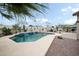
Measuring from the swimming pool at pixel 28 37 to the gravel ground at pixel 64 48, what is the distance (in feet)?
1.46

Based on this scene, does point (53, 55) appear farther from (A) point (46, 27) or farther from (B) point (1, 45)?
(B) point (1, 45)

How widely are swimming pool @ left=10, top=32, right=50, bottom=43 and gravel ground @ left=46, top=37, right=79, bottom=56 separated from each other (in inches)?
17.5

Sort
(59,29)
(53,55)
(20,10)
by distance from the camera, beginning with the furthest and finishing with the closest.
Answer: (59,29) → (53,55) → (20,10)

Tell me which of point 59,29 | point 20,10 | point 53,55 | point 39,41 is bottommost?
point 53,55

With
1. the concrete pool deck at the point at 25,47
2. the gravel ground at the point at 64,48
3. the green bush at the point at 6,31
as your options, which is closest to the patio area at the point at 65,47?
the gravel ground at the point at 64,48

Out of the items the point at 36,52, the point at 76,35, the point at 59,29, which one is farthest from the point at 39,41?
the point at 76,35

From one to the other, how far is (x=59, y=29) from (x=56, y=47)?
1.62ft

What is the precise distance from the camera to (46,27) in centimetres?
451

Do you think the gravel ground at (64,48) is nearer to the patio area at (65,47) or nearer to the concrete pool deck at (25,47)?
the patio area at (65,47)

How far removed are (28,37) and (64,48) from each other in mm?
943

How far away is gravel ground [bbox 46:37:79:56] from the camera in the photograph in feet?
14.1

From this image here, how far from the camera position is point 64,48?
14.3ft

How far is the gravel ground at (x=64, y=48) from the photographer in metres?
4.30

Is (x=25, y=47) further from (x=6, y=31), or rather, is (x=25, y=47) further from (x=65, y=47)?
(x=65, y=47)
